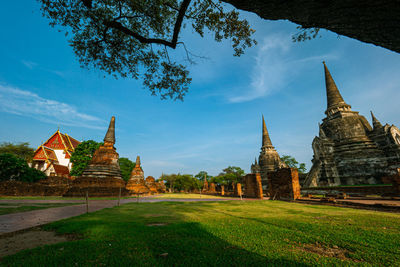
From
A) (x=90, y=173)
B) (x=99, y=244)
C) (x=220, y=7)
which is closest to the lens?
(x=99, y=244)

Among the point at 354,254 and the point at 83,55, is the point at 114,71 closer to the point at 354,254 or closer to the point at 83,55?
the point at 83,55

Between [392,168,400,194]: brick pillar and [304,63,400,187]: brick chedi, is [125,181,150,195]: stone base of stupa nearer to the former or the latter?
[304,63,400,187]: brick chedi

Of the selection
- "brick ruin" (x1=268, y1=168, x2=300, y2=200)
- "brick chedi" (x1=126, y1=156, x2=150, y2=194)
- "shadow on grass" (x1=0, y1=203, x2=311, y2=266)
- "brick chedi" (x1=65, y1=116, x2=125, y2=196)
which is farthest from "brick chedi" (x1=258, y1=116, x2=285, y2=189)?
"shadow on grass" (x1=0, y1=203, x2=311, y2=266)

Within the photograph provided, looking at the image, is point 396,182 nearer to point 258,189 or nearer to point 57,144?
point 258,189

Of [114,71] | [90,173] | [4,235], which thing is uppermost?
[114,71]

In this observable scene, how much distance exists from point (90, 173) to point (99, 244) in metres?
20.4

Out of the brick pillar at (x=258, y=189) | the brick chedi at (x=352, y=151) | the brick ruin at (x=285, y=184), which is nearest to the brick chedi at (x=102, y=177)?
the brick pillar at (x=258, y=189)

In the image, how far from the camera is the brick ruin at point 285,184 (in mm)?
10156

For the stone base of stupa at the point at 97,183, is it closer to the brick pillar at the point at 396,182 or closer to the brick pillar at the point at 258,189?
the brick pillar at the point at 258,189

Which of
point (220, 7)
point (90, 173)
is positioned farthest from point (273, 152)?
point (220, 7)

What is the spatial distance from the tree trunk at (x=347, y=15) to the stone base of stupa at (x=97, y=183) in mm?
18889

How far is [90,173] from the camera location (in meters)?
19.1

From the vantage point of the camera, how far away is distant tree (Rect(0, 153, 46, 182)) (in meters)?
19.2

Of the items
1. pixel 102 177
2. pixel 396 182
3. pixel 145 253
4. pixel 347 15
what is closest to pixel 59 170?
pixel 102 177
